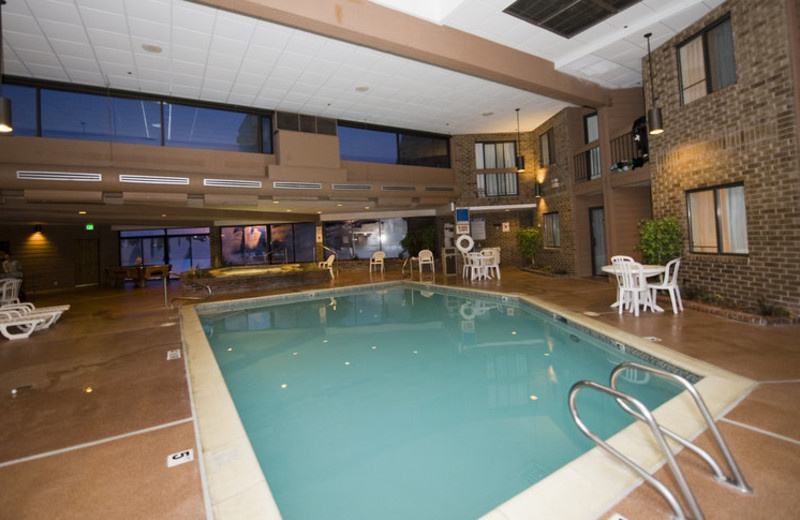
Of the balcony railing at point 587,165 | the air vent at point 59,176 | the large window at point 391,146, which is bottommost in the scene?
the air vent at point 59,176

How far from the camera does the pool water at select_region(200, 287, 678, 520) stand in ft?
8.00

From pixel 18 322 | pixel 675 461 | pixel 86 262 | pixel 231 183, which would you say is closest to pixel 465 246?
pixel 231 183

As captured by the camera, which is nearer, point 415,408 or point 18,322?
point 415,408

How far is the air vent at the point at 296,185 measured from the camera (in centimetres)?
870

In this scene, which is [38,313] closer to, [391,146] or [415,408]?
[415,408]

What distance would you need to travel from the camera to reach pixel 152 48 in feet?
19.7

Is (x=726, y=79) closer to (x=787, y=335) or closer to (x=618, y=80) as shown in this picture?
(x=618, y=80)

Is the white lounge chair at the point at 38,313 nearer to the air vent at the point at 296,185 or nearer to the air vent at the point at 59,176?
the air vent at the point at 59,176

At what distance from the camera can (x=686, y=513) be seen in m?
1.74

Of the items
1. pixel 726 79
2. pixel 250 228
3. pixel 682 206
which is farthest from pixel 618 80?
pixel 250 228

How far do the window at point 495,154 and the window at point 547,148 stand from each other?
0.91 m

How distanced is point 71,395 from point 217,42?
525 cm

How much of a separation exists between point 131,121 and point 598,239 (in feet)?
36.6

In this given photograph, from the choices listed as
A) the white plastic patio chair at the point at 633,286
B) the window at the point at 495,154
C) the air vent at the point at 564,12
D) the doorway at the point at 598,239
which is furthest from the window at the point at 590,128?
the white plastic patio chair at the point at 633,286
